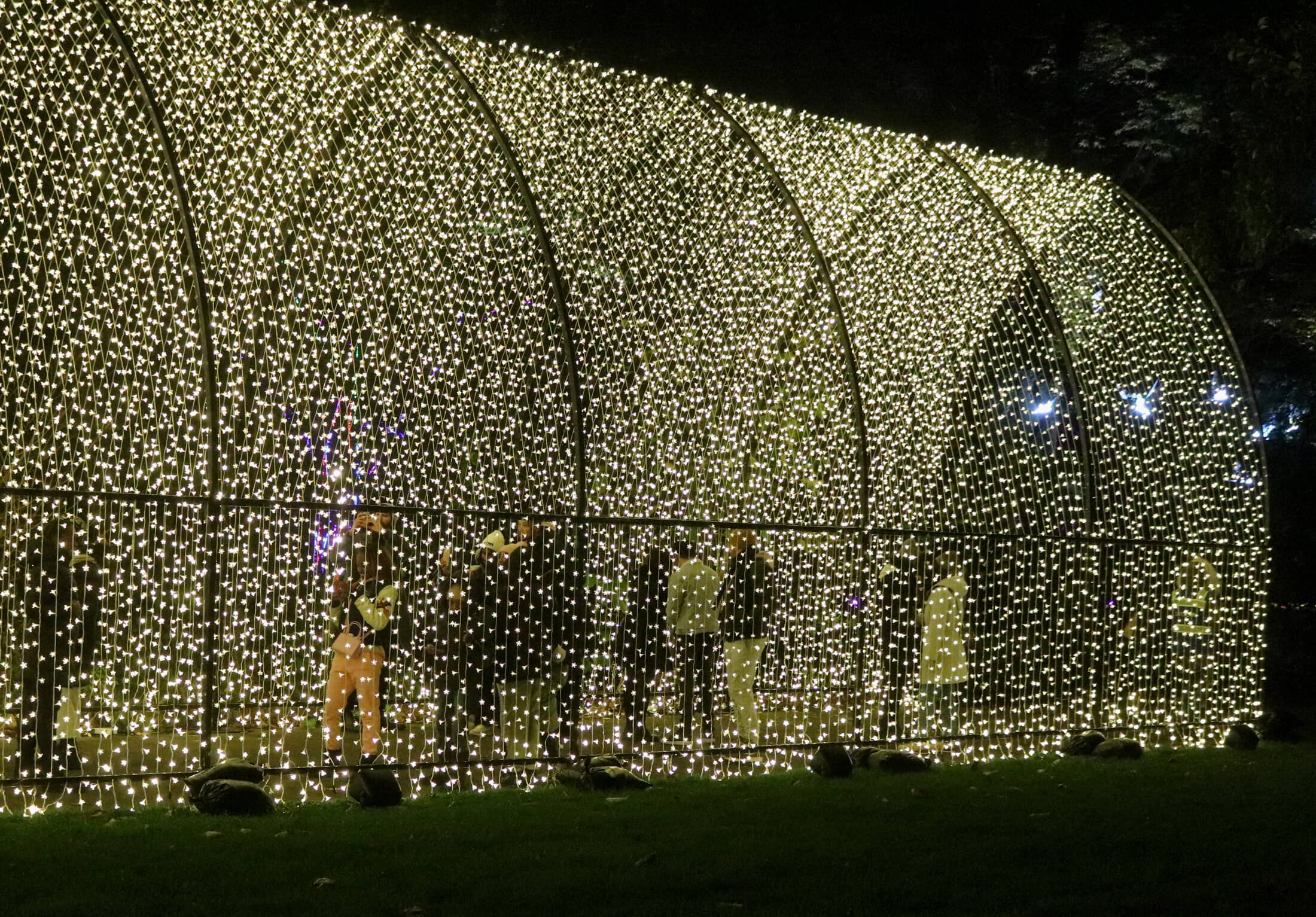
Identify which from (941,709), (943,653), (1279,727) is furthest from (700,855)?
(1279,727)

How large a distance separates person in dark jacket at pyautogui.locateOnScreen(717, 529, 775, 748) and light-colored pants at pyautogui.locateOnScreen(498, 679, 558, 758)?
1.29 m

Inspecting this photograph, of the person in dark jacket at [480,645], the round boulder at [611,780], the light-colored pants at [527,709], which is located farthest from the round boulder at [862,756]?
the person in dark jacket at [480,645]

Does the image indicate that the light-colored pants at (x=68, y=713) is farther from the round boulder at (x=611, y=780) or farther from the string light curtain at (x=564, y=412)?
the round boulder at (x=611, y=780)

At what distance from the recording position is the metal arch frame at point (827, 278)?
37.2ft

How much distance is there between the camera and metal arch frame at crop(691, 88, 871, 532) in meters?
11.4

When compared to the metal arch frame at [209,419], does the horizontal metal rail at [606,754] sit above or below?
below

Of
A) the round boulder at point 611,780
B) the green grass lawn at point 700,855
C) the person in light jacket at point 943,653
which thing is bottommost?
the green grass lawn at point 700,855

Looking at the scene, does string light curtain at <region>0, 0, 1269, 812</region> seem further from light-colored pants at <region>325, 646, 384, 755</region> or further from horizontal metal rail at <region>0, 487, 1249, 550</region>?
light-colored pants at <region>325, 646, 384, 755</region>

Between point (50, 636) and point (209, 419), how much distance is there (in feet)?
5.27

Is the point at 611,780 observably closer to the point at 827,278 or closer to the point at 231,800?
the point at 231,800

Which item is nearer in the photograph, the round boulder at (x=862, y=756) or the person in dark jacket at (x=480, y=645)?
the person in dark jacket at (x=480, y=645)

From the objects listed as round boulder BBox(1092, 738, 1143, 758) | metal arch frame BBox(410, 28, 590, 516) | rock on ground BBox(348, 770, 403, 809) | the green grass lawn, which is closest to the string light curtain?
metal arch frame BBox(410, 28, 590, 516)

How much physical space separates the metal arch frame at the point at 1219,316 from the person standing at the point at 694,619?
4963 mm

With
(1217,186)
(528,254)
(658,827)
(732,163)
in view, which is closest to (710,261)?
(732,163)
